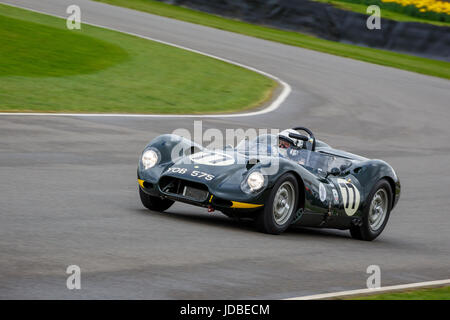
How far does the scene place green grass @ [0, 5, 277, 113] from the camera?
52.1ft

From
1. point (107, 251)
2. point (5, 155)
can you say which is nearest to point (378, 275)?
point (107, 251)

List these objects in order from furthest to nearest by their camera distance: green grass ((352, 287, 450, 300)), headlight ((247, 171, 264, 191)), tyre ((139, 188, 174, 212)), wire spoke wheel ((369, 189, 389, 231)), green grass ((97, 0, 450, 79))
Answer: green grass ((97, 0, 450, 79)) < wire spoke wheel ((369, 189, 389, 231)) < tyre ((139, 188, 174, 212)) < headlight ((247, 171, 264, 191)) < green grass ((352, 287, 450, 300))

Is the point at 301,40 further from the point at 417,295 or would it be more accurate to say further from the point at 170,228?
the point at 417,295

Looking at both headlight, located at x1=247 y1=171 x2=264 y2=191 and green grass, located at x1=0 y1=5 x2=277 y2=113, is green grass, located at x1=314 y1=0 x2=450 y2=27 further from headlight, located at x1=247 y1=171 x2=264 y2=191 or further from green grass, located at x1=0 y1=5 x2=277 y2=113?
headlight, located at x1=247 y1=171 x2=264 y2=191

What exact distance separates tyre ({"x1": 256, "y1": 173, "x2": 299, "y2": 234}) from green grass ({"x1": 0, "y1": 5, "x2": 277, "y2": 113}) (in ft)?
24.1

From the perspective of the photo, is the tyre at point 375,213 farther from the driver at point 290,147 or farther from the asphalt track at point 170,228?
the driver at point 290,147

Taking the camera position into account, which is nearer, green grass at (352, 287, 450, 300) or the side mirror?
green grass at (352, 287, 450, 300)

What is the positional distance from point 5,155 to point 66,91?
5.78m

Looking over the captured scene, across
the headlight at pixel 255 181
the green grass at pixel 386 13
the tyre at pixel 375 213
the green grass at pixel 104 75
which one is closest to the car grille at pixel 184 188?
the headlight at pixel 255 181

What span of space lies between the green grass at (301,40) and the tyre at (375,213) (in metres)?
17.6

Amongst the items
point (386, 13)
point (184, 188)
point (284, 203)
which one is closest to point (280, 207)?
point (284, 203)

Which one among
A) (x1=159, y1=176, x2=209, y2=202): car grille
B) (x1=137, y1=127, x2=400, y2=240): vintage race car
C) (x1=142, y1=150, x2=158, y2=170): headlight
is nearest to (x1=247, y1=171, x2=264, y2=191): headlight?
(x1=137, y1=127, x2=400, y2=240): vintage race car

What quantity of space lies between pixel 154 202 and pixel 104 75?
10.3 m

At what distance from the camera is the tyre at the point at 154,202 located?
858 centimetres
